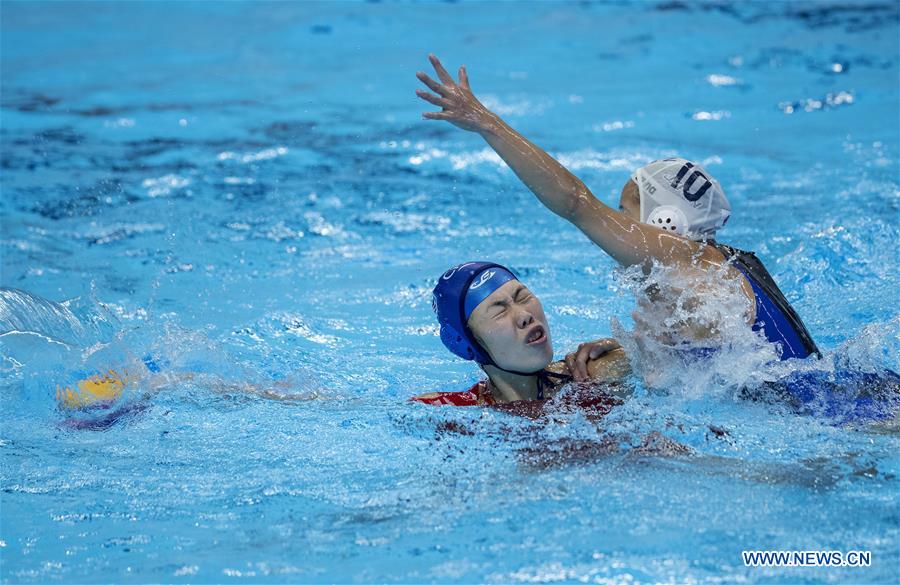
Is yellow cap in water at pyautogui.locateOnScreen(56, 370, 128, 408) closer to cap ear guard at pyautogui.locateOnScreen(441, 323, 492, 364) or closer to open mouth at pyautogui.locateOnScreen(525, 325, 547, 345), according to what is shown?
cap ear guard at pyautogui.locateOnScreen(441, 323, 492, 364)

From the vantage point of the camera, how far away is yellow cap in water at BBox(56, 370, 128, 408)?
15.3ft

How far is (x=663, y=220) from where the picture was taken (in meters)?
4.12

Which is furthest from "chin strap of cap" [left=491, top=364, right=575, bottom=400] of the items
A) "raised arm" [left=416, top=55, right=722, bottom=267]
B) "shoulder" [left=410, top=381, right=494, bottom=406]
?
"raised arm" [left=416, top=55, right=722, bottom=267]

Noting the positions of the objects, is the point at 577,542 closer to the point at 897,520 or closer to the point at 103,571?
the point at 897,520

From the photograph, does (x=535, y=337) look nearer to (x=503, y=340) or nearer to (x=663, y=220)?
(x=503, y=340)

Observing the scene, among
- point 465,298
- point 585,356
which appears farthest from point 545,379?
point 465,298

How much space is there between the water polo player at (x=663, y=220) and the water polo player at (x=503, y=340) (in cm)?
41

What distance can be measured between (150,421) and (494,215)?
3.59m

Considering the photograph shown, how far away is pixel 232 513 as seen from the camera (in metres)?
3.83

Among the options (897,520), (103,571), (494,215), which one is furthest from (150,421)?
(494,215)

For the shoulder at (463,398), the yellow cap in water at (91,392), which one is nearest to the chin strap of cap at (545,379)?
the shoulder at (463,398)

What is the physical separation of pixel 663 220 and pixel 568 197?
47 cm

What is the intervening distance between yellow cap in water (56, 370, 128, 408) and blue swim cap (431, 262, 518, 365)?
1456 mm

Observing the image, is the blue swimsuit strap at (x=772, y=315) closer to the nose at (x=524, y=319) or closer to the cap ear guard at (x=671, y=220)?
the cap ear guard at (x=671, y=220)
